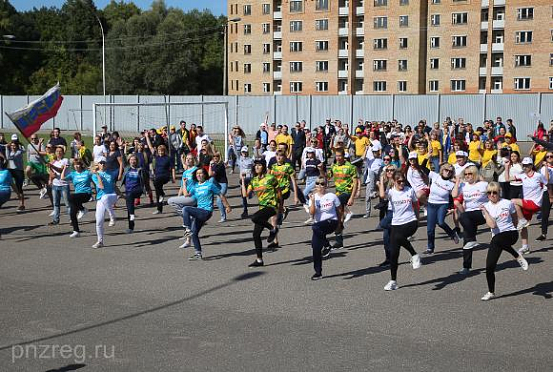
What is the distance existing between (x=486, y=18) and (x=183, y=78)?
123ft

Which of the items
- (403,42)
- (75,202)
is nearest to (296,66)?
(403,42)

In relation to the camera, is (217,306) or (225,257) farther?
(225,257)

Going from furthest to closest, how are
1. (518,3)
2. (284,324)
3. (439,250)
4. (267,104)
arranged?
(518,3) → (267,104) → (439,250) → (284,324)

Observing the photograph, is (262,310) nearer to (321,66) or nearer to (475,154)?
(475,154)

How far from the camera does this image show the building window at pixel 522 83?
2758 inches

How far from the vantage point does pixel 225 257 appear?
12891mm

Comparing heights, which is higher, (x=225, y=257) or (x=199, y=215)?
(x=199, y=215)

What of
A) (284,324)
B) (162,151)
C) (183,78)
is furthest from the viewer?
(183,78)

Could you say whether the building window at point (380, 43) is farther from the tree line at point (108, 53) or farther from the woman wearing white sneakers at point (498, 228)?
the woman wearing white sneakers at point (498, 228)

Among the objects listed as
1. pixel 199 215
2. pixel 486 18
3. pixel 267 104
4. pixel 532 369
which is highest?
pixel 486 18

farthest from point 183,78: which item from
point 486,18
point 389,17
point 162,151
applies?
point 162,151

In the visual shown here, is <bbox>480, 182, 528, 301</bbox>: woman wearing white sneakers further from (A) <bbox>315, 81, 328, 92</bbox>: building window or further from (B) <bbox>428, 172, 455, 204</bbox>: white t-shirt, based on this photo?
(A) <bbox>315, 81, 328, 92</bbox>: building window

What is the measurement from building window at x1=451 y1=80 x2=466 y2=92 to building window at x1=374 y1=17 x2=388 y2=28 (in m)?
9.70

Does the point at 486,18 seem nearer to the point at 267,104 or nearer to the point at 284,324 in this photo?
the point at 267,104
